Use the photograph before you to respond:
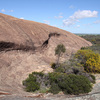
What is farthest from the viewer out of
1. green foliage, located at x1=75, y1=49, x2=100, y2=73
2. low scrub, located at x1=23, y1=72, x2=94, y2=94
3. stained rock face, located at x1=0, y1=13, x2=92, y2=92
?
green foliage, located at x1=75, y1=49, x2=100, y2=73

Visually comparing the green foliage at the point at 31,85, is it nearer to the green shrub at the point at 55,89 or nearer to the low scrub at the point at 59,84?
the low scrub at the point at 59,84

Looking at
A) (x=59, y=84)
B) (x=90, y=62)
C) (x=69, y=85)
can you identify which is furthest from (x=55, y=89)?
(x=90, y=62)

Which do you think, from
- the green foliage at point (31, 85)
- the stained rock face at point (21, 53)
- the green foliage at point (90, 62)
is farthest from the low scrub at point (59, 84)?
the green foliage at point (90, 62)

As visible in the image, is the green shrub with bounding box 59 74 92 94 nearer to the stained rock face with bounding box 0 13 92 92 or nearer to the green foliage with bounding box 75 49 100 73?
the stained rock face with bounding box 0 13 92 92

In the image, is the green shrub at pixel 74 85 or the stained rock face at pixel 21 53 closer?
the green shrub at pixel 74 85

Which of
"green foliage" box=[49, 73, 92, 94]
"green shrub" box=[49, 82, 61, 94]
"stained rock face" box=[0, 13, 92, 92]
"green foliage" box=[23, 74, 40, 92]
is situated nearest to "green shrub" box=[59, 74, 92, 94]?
"green foliage" box=[49, 73, 92, 94]

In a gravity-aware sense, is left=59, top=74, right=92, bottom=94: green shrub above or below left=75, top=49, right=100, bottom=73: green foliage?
below

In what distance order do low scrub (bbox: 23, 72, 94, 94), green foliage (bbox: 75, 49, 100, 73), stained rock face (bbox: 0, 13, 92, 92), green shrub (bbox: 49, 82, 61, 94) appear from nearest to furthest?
green shrub (bbox: 49, 82, 61, 94) < low scrub (bbox: 23, 72, 94, 94) < stained rock face (bbox: 0, 13, 92, 92) < green foliage (bbox: 75, 49, 100, 73)

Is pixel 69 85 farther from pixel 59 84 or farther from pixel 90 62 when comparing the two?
pixel 90 62

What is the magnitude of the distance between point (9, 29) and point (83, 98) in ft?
48.3

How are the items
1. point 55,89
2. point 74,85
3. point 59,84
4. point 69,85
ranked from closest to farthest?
point 55,89, point 74,85, point 69,85, point 59,84

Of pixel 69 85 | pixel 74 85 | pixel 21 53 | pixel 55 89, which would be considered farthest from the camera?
pixel 21 53

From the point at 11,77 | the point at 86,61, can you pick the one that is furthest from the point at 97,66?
the point at 11,77

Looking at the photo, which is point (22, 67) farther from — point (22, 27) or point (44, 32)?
point (44, 32)
